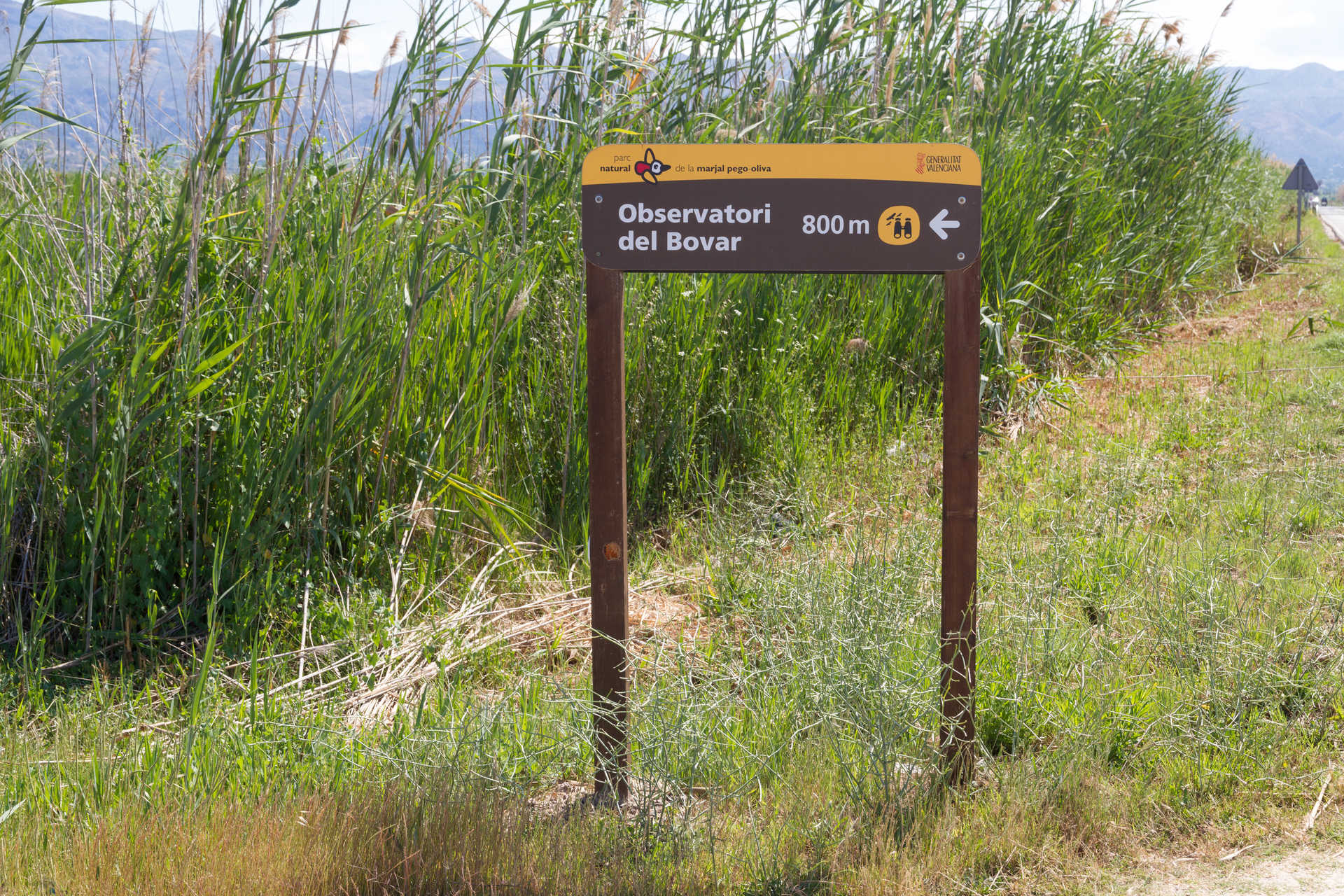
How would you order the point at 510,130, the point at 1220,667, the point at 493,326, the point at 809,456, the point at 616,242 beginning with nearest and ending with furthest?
the point at 616,242
the point at 1220,667
the point at 493,326
the point at 510,130
the point at 809,456

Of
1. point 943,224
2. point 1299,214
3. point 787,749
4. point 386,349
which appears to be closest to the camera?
point 943,224

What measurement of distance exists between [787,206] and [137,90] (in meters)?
2.46

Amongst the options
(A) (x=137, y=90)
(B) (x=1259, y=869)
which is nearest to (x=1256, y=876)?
(B) (x=1259, y=869)

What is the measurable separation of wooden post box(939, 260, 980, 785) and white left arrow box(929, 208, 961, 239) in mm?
94

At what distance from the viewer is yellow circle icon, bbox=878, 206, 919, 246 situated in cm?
226

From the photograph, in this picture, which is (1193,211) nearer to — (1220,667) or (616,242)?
(1220,667)

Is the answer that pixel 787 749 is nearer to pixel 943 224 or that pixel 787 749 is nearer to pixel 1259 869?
pixel 1259 869

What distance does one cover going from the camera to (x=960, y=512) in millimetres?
2332

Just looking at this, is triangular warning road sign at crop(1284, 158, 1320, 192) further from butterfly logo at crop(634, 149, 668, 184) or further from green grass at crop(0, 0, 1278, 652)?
butterfly logo at crop(634, 149, 668, 184)

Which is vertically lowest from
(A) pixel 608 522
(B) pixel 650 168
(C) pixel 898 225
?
(A) pixel 608 522

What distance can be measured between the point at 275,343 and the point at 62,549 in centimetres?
93

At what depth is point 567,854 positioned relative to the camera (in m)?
2.01

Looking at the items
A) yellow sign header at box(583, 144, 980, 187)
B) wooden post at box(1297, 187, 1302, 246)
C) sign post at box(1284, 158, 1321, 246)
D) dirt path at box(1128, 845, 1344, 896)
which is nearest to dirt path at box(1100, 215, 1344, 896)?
dirt path at box(1128, 845, 1344, 896)

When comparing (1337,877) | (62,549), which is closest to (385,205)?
(62,549)
